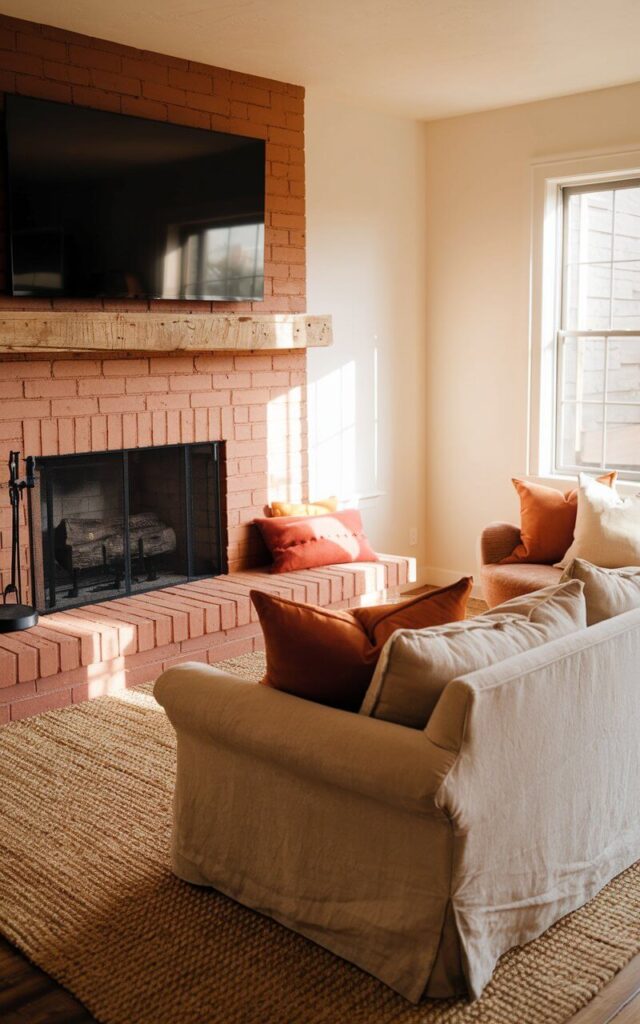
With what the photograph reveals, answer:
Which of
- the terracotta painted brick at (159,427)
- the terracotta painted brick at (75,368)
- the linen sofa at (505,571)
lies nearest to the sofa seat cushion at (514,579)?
the linen sofa at (505,571)

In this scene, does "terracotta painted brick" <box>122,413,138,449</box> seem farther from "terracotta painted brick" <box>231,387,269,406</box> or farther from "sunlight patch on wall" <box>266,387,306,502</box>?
"sunlight patch on wall" <box>266,387,306,502</box>

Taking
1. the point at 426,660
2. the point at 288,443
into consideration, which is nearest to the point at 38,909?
the point at 426,660

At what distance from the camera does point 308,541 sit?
17.4 feet

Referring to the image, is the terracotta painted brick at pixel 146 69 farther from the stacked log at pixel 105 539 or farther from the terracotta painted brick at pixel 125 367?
the stacked log at pixel 105 539

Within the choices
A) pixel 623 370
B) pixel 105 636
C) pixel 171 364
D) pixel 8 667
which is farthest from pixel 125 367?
pixel 623 370

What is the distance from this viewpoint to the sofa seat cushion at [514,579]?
15.2ft

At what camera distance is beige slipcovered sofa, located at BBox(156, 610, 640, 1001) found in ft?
7.47

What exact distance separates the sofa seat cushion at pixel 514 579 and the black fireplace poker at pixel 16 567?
2016 millimetres

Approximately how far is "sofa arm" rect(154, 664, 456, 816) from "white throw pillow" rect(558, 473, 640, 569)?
2311mm

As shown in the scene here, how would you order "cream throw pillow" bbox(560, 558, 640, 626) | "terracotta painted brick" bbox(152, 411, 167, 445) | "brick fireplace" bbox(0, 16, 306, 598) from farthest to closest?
1. "terracotta painted brick" bbox(152, 411, 167, 445)
2. "brick fireplace" bbox(0, 16, 306, 598)
3. "cream throw pillow" bbox(560, 558, 640, 626)

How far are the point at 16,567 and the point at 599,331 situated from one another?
3.28 m

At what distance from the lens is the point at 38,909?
107 inches

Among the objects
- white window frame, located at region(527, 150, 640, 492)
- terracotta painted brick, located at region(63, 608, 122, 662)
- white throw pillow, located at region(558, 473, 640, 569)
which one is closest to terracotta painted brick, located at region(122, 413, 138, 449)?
terracotta painted brick, located at region(63, 608, 122, 662)

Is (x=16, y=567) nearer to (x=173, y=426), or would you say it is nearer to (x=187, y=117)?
(x=173, y=426)
